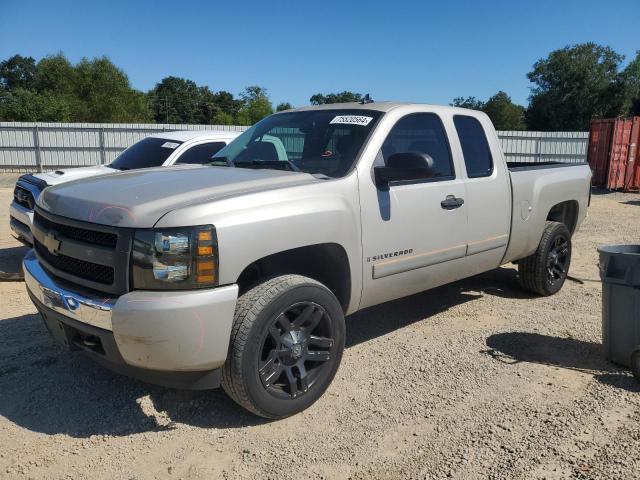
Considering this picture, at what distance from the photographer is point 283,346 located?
3.23 meters

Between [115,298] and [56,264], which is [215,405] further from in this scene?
[56,264]

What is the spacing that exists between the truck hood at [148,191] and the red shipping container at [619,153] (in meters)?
17.4

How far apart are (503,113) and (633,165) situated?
184 feet

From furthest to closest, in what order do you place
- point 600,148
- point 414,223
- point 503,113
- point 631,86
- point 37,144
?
point 503,113, point 631,86, point 37,144, point 600,148, point 414,223

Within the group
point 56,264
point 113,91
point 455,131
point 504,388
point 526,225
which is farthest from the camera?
point 113,91

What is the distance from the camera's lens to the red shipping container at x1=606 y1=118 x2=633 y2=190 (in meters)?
17.7

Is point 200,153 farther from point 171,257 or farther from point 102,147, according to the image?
point 102,147

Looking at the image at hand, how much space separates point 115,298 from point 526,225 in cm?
387

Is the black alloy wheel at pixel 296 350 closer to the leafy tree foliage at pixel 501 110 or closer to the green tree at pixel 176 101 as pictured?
the leafy tree foliage at pixel 501 110

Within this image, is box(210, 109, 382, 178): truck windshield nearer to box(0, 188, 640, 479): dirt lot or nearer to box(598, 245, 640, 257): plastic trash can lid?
box(0, 188, 640, 479): dirt lot

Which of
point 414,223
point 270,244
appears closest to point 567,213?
point 414,223

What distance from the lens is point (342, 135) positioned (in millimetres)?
3957

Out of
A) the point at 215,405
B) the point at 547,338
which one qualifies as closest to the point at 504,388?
the point at 547,338

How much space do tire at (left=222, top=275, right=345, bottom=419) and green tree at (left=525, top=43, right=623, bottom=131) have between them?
57.9m
